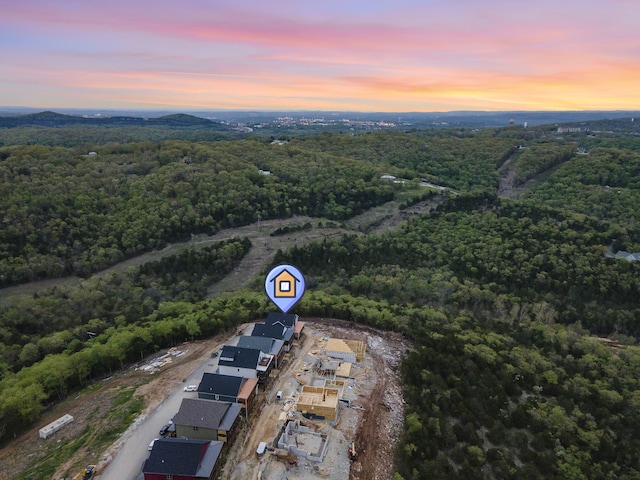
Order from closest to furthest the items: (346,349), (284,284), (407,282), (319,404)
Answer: (319,404) → (346,349) → (284,284) → (407,282)

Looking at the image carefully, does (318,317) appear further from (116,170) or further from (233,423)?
(116,170)

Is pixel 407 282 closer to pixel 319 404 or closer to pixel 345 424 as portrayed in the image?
pixel 345 424

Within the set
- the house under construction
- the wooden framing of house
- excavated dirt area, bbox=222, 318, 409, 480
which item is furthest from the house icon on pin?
the wooden framing of house

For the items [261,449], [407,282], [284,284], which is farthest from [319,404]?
[407,282]

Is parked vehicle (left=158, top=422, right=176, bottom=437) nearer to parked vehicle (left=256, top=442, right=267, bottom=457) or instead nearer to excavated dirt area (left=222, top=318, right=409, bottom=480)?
excavated dirt area (left=222, top=318, right=409, bottom=480)

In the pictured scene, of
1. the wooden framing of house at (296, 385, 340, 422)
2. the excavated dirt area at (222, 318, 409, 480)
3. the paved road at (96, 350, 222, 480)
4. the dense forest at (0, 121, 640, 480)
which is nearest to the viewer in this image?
the paved road at (96, 350, 222, 480)

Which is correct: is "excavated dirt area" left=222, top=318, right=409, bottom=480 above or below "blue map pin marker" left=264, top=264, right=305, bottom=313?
below

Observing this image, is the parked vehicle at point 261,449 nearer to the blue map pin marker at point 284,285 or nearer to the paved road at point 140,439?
the paved road at point 140,439

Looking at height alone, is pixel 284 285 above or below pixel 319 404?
above
